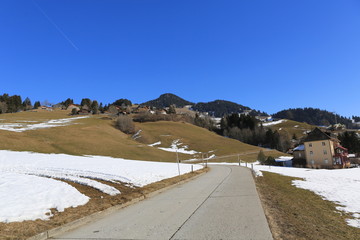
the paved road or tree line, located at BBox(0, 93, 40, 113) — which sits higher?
tree line, located at BBox(0, 93, 40, 113)

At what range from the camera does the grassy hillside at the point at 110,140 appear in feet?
158

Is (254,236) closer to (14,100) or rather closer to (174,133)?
(174,133)

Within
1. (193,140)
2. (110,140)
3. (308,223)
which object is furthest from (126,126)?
(308,223)

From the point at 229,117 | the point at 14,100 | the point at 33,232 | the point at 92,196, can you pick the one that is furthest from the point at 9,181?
the point at 14,100

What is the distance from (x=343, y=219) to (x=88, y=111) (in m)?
169

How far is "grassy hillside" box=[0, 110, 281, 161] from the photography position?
1890 inches

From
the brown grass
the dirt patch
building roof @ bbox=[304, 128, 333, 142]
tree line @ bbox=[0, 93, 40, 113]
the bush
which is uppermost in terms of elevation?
tree line @ bbox=[0, 93, 40, 113]

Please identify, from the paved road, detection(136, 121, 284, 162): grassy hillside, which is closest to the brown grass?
the paved road

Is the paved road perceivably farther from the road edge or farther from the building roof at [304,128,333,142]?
the building roof at [304,128,333,142]

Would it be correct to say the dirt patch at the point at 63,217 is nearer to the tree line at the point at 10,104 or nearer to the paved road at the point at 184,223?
the paved road at the point at 184,223

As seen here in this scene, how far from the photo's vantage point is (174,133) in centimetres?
11138

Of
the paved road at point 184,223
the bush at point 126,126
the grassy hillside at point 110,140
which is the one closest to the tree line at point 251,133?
the grassy hillside at point 110,140

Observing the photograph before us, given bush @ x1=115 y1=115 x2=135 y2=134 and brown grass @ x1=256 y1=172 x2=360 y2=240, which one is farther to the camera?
bush @ x1=115 y1=115 x2=135 y2=134

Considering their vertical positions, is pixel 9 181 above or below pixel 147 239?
above
